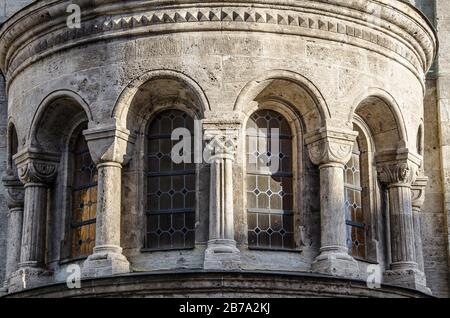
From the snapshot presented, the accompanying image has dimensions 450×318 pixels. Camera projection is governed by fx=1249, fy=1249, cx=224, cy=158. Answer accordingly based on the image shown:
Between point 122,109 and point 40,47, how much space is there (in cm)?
202

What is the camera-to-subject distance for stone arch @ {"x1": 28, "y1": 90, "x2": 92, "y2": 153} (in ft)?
63.9

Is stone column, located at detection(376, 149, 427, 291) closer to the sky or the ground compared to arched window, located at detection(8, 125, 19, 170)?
closer to the ground

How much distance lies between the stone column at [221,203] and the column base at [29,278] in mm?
2935

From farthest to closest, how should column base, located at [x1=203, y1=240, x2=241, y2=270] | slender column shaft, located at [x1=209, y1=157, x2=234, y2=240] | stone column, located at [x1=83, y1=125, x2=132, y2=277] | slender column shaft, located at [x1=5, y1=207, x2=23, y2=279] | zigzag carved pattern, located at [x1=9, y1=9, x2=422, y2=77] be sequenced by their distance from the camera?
slender column shaft, located at [x1=5, y1=207, x2=23, y2=279], zigzag carved pattern, located at [x1=9, y1=9, x2=422, y2=77], stone column, located at [x1=83, y1=125, x2=132, y2=277], slender column shaft, located at [x1=209, y1=157, x2=234, y2=240], column base, located at [x1=203, y1=240, x2=241, y2=270]

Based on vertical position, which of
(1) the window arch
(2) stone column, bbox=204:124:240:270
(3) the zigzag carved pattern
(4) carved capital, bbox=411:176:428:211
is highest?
(3) the zigzag carved pattern

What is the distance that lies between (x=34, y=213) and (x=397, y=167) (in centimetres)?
573

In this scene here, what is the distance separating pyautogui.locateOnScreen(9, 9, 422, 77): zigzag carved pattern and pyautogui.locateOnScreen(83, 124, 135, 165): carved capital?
1577 mm

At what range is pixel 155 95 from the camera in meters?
19.1

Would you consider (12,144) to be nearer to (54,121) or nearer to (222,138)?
(54,121)

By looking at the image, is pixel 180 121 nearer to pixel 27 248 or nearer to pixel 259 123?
pixel 259 123

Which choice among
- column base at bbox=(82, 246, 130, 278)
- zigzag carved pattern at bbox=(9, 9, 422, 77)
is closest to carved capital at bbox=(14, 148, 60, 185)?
zigzag carved pattern at bbox=(9, 9, 422, 77)

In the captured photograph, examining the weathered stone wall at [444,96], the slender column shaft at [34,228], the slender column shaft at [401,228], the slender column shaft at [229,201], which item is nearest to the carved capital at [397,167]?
the slender column shaft at [401,228]

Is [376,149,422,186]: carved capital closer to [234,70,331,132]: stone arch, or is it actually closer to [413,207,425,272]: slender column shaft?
[413,207,425,272]: slender column shaft

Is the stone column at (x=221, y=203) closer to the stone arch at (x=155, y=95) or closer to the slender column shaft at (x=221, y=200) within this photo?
the slender column shaft at (x=221, y=200)
